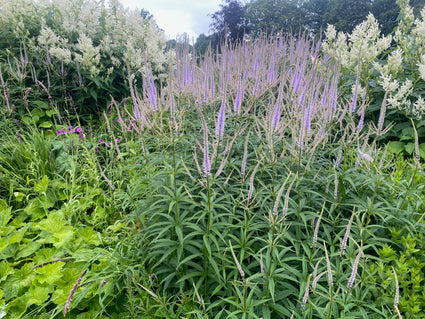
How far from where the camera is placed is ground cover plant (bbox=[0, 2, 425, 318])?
5.98 feet

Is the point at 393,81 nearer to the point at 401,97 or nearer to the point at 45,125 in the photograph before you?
the point at 401,97

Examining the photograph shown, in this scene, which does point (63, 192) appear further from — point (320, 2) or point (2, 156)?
point (320, 2)

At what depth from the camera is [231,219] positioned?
2.12m

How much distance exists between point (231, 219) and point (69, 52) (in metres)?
5.53

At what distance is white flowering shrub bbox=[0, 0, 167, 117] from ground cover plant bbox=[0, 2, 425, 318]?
2.09 metres

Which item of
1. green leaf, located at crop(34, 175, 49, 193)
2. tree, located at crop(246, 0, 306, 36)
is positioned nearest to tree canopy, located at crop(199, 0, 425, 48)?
tree, located at crop(246, 0, 306, 36)

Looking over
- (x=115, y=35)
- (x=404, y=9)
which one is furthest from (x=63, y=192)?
(x=404, y=9)

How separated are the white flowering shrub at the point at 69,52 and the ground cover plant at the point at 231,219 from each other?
209 cm

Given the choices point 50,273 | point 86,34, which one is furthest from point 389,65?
point 86,34

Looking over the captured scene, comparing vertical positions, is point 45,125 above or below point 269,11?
below

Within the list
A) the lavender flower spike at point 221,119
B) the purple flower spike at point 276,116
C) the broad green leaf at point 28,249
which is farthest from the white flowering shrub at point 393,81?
the broad green leaf at point 28,249

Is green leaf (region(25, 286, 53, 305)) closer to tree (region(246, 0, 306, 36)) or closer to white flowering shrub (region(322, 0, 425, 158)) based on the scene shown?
white flowering shrub (region(322, 0, 425, 158))

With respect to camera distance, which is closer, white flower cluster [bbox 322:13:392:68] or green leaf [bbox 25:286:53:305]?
green leaf [bbox 25:286:53:305]

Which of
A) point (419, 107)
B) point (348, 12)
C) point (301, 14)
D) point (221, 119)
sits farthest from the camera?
point (301, 14)
